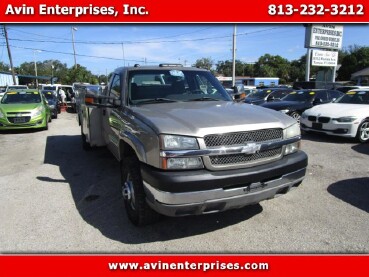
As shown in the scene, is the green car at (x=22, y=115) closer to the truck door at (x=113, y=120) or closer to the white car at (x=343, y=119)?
the truck door at (x=113, y=120)

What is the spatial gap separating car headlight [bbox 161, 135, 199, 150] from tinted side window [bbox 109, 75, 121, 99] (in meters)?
1.79

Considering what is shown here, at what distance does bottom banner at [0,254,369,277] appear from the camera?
116 inches

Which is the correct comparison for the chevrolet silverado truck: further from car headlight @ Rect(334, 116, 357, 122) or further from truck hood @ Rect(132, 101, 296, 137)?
car headlight @ Rect(334, 116, 357, 122)

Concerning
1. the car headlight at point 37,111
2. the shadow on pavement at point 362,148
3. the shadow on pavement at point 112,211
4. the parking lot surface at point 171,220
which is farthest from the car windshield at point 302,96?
the car headlight at point 37,111

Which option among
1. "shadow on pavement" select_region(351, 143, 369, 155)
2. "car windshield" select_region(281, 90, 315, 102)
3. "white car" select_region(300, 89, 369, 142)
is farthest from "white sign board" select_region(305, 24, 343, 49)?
"shadow on pavement" select_region(351, 143, 369, 155)

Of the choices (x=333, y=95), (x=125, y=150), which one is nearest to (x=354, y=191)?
(x=125, y=150)

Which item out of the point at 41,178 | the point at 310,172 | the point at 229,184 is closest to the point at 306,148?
the point at 310,172

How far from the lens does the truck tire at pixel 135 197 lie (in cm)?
344

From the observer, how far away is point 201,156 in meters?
2.98

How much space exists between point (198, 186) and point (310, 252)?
4.44ft

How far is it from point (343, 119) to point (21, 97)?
37.0 feet

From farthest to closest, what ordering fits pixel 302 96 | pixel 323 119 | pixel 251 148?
pixel 302 96 < pixel 323 119 < pixel 251 148

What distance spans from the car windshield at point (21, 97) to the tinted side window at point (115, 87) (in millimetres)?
8138

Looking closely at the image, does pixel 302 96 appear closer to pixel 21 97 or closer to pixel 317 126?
pixel 317 126
